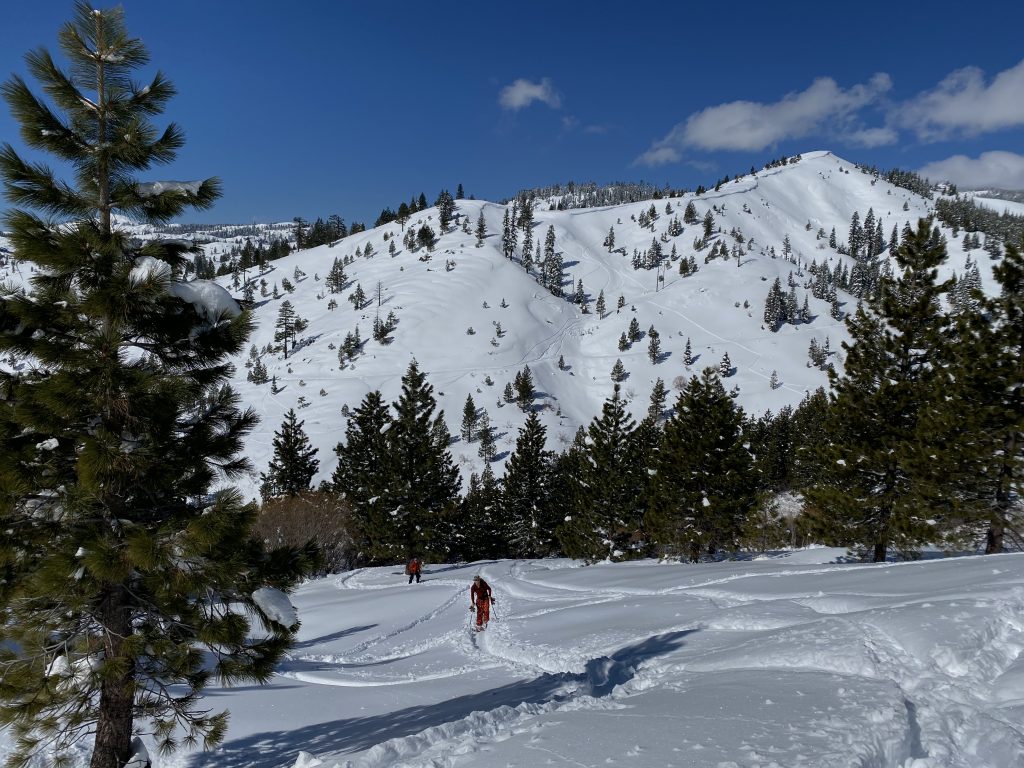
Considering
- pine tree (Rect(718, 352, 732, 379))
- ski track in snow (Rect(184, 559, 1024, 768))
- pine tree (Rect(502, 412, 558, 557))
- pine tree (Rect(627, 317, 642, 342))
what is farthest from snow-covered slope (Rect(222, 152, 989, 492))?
ski track in snow (Rect(184, 559, 1024, 768))

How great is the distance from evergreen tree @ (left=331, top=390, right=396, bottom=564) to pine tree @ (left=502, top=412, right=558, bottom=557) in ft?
33.9

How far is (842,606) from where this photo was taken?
1125 centimetres

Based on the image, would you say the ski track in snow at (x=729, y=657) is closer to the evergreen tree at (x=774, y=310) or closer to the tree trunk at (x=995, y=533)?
the tree trunk at (x=995, y=533)

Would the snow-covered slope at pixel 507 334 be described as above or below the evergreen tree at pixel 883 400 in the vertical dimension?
above

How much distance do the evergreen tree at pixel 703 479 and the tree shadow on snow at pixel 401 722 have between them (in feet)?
58.9

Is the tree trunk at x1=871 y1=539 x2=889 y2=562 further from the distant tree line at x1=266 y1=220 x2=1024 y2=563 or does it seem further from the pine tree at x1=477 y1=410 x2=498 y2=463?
the pine tree at x1=477 y1=410 x2=498 y2=463

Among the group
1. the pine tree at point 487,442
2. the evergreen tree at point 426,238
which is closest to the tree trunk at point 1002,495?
the pine tree at point 487,442

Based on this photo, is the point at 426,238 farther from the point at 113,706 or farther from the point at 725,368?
the point at 113,706

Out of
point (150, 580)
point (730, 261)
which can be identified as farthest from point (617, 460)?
point (730, 261)

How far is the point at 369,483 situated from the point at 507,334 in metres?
79.3

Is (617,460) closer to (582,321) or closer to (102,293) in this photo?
(102,293)

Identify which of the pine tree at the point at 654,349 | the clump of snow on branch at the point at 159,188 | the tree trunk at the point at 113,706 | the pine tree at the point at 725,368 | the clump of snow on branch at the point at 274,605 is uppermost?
the pine tree at the point at 654,349

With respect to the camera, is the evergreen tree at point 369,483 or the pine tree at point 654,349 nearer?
the evergreen tree at point 369,483

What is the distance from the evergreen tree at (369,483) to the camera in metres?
35.9
